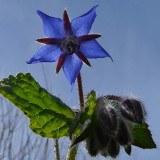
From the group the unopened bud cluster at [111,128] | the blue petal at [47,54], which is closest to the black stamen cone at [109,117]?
the unopened bud cluster at [111,128]

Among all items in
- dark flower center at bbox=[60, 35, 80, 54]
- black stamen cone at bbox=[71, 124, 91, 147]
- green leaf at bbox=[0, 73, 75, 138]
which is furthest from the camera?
dark flower center at bbox=[60, 35, 80, 54]

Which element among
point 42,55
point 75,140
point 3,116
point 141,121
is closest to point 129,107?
point 141,121

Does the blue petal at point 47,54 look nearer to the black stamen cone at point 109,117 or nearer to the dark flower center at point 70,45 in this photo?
the dark flower center at point 70,45

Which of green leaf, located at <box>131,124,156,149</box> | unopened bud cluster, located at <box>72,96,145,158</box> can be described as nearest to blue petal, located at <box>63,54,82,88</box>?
unopened bud cluster, located at <box>72,96,145,158</box>

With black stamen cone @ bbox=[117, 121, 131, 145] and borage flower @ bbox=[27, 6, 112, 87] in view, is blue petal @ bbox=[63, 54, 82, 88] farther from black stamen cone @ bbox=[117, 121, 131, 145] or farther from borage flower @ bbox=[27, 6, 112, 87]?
black stamen cone @ bbox=[117, 121, 131, 145]

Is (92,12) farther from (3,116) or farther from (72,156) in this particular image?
(3,116)

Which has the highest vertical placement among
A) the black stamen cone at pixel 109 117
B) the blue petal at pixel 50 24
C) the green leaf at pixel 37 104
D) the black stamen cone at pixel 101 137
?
the blue petal at pixel 50 24

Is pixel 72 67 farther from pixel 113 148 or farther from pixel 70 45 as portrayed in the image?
pixel 113 148
